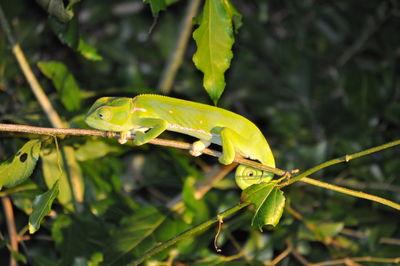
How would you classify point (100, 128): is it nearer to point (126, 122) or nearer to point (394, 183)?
point (126, 122)

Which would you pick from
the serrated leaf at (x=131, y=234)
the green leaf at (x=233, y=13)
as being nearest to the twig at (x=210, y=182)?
the serrated leaf at (x=131, y=234)

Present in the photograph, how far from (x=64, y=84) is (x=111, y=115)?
1.60 ft

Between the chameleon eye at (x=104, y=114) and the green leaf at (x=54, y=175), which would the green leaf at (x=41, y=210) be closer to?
the chameleon eye at (x=104, y=114)

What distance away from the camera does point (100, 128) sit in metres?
1.36

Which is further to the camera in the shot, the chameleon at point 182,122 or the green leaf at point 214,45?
the chameleon at point 182,122

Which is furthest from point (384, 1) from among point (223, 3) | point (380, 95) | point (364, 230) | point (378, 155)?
point (223, 3)

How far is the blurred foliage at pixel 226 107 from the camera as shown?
5.33 feet

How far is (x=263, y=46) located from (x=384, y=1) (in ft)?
2.24

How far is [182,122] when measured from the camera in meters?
1.38

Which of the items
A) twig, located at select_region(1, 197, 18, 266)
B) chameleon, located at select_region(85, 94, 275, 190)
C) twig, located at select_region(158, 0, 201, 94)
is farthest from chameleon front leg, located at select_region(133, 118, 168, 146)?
twig, located at select_region(158, 0, 201, 94)

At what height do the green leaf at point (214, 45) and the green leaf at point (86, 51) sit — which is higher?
the green leaf at point (214, 45)

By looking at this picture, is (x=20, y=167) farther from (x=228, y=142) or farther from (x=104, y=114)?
(x=228, y=142)

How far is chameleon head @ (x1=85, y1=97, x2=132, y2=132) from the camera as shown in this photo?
134 cm

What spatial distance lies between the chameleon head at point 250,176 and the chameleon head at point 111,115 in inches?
14.0
